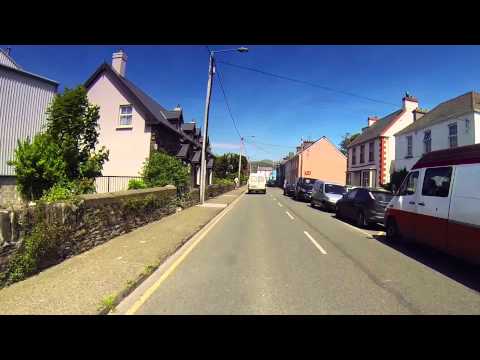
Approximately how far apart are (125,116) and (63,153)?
11.7 metres

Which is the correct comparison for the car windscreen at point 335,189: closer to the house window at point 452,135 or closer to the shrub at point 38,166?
the house window at point 452,135

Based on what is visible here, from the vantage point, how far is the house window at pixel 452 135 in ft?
67.8

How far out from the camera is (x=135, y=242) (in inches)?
303

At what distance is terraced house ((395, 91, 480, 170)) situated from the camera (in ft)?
63.6

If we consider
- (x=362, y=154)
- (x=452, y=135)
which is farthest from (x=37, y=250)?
(x=362, y=154)

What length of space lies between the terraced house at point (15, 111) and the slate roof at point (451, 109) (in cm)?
2616

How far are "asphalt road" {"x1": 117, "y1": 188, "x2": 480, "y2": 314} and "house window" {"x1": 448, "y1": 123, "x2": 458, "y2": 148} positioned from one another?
54.2 feet

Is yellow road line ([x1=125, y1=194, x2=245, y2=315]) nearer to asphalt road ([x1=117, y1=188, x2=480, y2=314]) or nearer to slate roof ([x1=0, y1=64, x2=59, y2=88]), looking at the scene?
asphalt road ([x1=117, y1=188, x2=480, y2=314])

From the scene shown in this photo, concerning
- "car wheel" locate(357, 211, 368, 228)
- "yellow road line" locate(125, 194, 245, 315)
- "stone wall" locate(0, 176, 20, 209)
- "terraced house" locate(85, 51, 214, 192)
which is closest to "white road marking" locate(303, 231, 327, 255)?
"car wheel" locate(357, 211, 368, 228)

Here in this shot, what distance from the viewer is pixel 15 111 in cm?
1496
